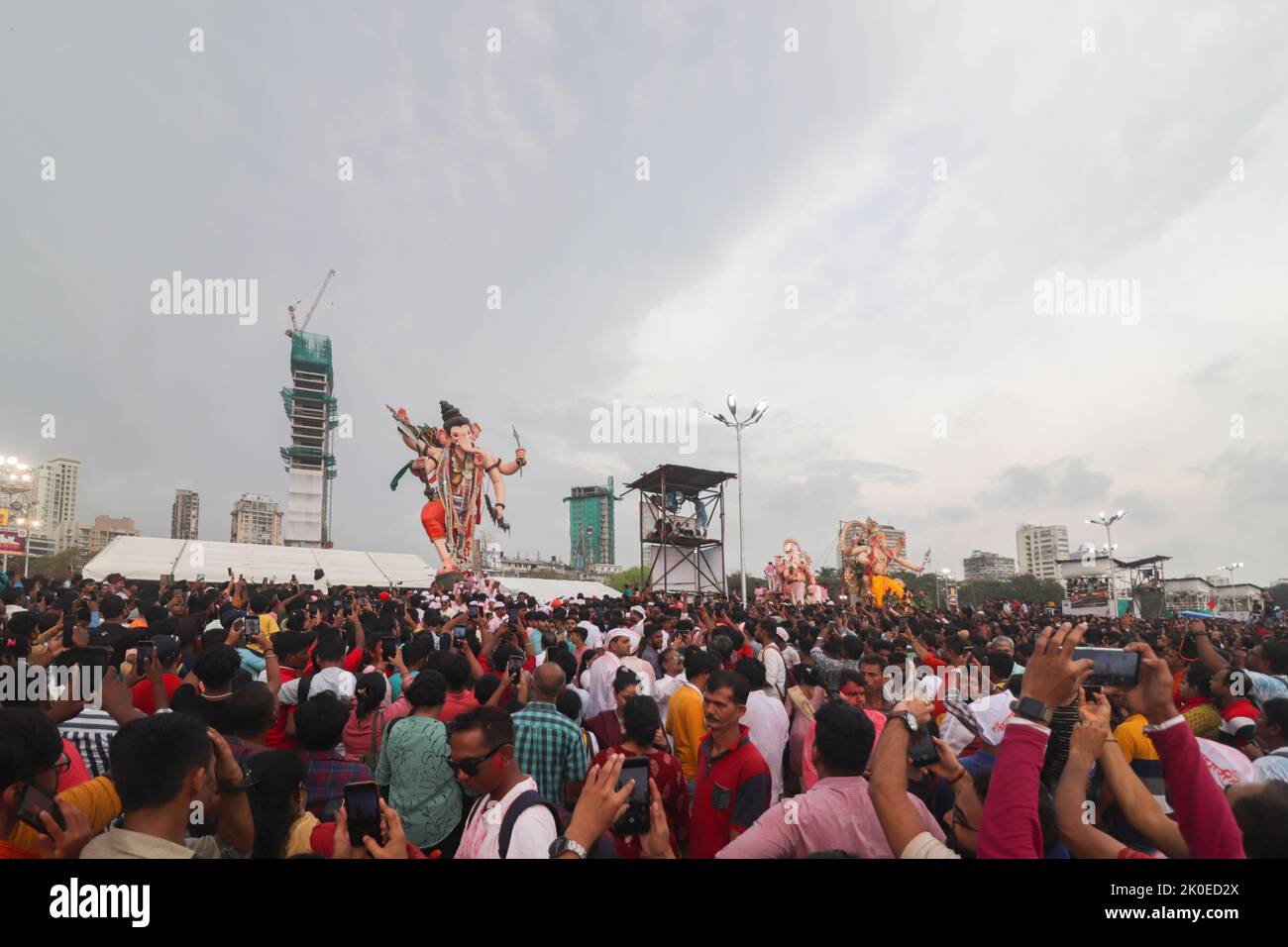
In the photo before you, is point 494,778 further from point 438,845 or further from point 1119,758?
point 1119,758

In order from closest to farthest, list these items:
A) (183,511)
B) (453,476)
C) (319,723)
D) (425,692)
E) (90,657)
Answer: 1. (319,723)
2. (425,692)
3. (90,657)
4. (453,476)
5. (183,511)

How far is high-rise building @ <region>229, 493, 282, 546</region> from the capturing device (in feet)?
395

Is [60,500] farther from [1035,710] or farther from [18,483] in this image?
[1035,710]

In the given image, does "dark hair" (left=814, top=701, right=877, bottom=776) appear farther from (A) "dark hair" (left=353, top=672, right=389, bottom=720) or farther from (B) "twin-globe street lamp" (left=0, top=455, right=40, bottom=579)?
(B) "twin-globe street lamp" (left=0, top=455, right=40, bottom=579)

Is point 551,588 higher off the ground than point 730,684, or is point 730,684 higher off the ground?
point 730,684

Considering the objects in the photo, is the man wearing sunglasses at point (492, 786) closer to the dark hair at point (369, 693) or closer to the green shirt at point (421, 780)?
the green shirt at point (421, 780)

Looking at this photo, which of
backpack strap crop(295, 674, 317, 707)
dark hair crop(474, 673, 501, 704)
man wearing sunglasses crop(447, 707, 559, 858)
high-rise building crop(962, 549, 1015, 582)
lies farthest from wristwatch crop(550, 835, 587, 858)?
high-rise building crop(962, 549, 1015, 582)

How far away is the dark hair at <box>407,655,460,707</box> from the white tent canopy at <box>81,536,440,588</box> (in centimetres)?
2009

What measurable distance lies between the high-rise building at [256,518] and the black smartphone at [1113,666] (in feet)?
430

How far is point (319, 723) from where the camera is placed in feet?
10.6

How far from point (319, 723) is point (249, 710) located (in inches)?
12.1

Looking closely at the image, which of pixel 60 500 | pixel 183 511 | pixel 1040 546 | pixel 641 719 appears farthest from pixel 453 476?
pixel 1040 546

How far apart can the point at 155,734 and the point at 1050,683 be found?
101 inches

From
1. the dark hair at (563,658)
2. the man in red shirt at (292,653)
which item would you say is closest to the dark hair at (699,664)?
the dark hair at (563,658)
